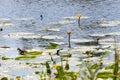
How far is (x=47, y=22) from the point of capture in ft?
33.2

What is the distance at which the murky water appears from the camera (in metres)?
7.51

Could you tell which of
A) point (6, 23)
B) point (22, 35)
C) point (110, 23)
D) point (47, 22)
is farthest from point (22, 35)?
point (110, 23)

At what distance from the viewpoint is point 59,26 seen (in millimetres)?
9188

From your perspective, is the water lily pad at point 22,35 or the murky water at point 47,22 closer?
the murky water at point 47,22

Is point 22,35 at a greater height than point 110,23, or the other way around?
point 110,23

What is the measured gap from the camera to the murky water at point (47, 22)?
24.6ft

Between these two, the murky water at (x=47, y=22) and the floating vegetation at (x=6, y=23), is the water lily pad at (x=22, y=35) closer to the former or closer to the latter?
the murky water at (x=47, y=22)

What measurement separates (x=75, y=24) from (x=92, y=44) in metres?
2.73

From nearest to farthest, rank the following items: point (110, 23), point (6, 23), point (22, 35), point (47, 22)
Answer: point (22, 35) < point (110, 23) < point (6, 23) < point (47, 22)

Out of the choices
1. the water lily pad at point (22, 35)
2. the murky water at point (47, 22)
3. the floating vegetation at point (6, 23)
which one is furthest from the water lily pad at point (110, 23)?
the floating vegetation at point (6, 23)

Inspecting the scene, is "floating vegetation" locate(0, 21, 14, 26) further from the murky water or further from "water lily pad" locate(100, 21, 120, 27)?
"water lily pad" locate(100, 21, 120, 27)

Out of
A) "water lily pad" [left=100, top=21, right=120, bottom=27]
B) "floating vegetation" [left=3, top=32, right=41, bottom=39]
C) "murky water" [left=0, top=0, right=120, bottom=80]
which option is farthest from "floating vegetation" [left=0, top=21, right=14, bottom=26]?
"water lily pad" [left=100, top=21, right=120, bottom=27]

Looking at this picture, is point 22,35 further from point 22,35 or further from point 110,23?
point 110,23

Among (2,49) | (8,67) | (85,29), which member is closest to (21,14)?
(85,29)
